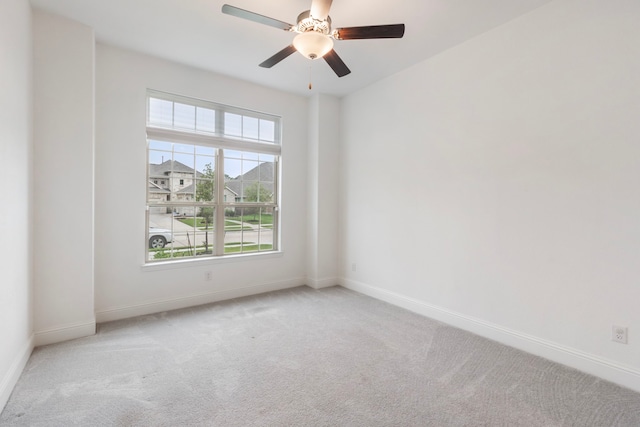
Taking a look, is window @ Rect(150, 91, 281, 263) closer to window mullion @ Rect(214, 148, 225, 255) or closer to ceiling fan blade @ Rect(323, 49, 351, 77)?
window mullion @ Rect(214, 148, 225, 255)

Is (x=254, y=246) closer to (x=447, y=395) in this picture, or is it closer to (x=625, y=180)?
(x=447, y=395)

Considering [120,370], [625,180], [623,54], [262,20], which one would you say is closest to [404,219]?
[625,180]

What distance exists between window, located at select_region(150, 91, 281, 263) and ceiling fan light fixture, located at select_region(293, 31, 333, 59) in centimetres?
206

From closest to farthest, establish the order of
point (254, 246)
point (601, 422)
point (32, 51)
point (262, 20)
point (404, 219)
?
1. point (601, 422)
2. point (262, 20)
3. point (32, 51)
4. point (404, 219)
5. point (254, 246)

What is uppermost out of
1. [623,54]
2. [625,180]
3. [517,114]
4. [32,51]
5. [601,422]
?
[32,51]

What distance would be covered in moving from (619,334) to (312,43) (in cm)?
297

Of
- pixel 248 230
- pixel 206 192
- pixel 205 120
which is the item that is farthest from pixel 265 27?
pixel 248 230

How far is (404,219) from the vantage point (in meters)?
3.60

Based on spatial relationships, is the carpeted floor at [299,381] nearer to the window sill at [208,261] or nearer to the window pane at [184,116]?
the window sill at [208,261]

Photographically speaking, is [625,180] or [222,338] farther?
[222,338]

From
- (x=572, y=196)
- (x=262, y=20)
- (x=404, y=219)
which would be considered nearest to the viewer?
(x=262, y=20)

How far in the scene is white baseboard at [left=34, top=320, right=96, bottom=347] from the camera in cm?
256

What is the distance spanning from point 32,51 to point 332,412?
357 centimetres

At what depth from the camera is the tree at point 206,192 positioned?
3766 mm
